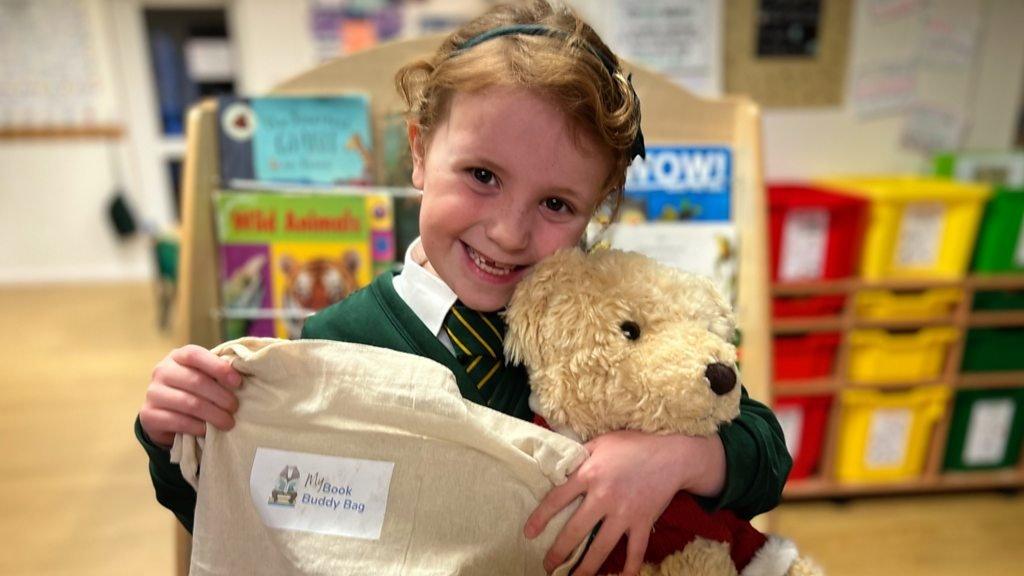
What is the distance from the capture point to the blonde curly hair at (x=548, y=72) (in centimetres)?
58

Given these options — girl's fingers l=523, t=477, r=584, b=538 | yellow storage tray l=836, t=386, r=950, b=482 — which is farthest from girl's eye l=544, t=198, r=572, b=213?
yellow storage tray l=836, t=386, r=950, b=482

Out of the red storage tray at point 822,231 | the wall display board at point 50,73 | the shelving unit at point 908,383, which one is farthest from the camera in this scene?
the wall display board at point 50,73

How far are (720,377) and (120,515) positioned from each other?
203cm

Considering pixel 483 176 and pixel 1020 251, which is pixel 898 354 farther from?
pixel 483 176

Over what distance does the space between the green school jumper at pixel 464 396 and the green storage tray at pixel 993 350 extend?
A: 165 cm

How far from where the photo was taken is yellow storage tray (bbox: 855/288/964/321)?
1.81 metres

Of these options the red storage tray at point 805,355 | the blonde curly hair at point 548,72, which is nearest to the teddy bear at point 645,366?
the blonde curly hair at point 548,72

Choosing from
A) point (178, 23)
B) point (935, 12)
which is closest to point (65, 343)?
point (178, 23)

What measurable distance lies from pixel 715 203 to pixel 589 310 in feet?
1.85

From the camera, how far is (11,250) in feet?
13.2

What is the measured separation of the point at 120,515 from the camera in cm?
190

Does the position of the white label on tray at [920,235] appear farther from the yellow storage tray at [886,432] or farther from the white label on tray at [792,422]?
the white label on tray at [792,422]

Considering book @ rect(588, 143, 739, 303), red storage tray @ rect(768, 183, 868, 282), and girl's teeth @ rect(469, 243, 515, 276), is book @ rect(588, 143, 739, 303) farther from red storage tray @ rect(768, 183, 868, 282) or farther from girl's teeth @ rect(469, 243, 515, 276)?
red storage tray @ rect(768, 183, 868, 282)

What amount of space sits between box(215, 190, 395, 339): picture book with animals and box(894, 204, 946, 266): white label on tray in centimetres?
151
